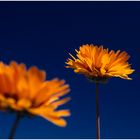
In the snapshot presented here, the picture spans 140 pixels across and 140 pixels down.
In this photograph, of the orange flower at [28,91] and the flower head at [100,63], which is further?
the flower head at [100,63]

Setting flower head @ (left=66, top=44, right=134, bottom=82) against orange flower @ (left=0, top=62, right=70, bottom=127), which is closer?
orange flower @ (left=0, top=62, right=70, bottom=127)

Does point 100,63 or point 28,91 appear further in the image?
point 100,63

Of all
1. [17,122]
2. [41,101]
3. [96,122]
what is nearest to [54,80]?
[41,101]

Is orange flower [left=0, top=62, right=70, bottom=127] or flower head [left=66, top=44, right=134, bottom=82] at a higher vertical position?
flower head [left=66, top=44, right=134, bottom=82]

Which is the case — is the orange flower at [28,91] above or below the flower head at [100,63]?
below

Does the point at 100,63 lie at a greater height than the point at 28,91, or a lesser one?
greater
